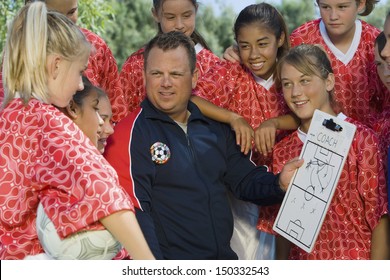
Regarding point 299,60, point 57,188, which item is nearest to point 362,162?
point 299,60

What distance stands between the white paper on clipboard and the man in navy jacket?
9 centimetres

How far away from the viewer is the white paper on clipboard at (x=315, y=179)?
473 centimetres

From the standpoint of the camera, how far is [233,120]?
525 cm

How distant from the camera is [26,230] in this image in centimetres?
398

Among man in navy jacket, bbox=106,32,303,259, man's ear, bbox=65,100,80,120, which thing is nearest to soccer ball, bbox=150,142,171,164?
man in navy jacket, bbox=106,32,303,259

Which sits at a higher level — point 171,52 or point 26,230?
point 171,52

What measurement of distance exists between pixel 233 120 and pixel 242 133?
101mm

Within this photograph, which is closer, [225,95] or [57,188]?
[57,188]

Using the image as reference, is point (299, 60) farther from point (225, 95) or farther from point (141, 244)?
point (141, 244)

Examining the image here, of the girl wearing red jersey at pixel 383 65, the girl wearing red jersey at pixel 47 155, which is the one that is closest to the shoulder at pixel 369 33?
the girl wearing red jersey at pixel 383 65

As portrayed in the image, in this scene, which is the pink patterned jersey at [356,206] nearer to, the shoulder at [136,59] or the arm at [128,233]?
the shoulder at [136,59]

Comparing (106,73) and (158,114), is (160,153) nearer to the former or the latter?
(158,114)

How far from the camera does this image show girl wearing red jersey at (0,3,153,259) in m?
3.78

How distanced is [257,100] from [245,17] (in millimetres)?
504
